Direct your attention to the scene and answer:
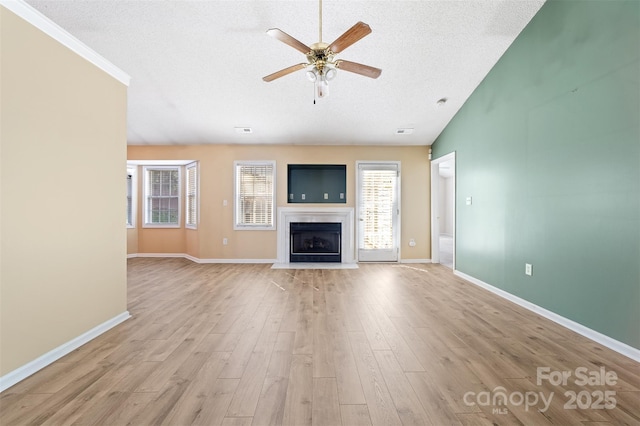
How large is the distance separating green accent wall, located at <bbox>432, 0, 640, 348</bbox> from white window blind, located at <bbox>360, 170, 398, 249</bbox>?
212cm

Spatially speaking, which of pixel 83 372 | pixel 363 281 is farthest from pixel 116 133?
pixel 363 281

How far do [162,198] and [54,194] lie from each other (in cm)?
509

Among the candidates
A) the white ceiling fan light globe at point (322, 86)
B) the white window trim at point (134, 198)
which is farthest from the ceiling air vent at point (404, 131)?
the white window trim at point (134, 198)

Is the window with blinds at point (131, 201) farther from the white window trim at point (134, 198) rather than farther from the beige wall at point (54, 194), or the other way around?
the beige wall at point (54, 194)

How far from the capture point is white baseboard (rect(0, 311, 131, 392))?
1846 mm

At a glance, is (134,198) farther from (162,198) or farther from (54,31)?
(54,31)

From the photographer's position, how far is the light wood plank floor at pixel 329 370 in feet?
5.17

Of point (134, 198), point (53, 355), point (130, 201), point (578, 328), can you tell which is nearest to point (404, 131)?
point (578, 328)

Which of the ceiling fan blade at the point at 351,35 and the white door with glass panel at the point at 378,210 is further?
the white door with glass panel at the point at 378,210

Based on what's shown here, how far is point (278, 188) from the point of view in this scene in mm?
6148

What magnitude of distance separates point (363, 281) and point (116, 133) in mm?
3764

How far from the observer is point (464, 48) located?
365 cm

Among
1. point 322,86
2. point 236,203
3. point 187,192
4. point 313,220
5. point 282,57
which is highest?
point 282,57

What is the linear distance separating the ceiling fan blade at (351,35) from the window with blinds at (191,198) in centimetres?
501
